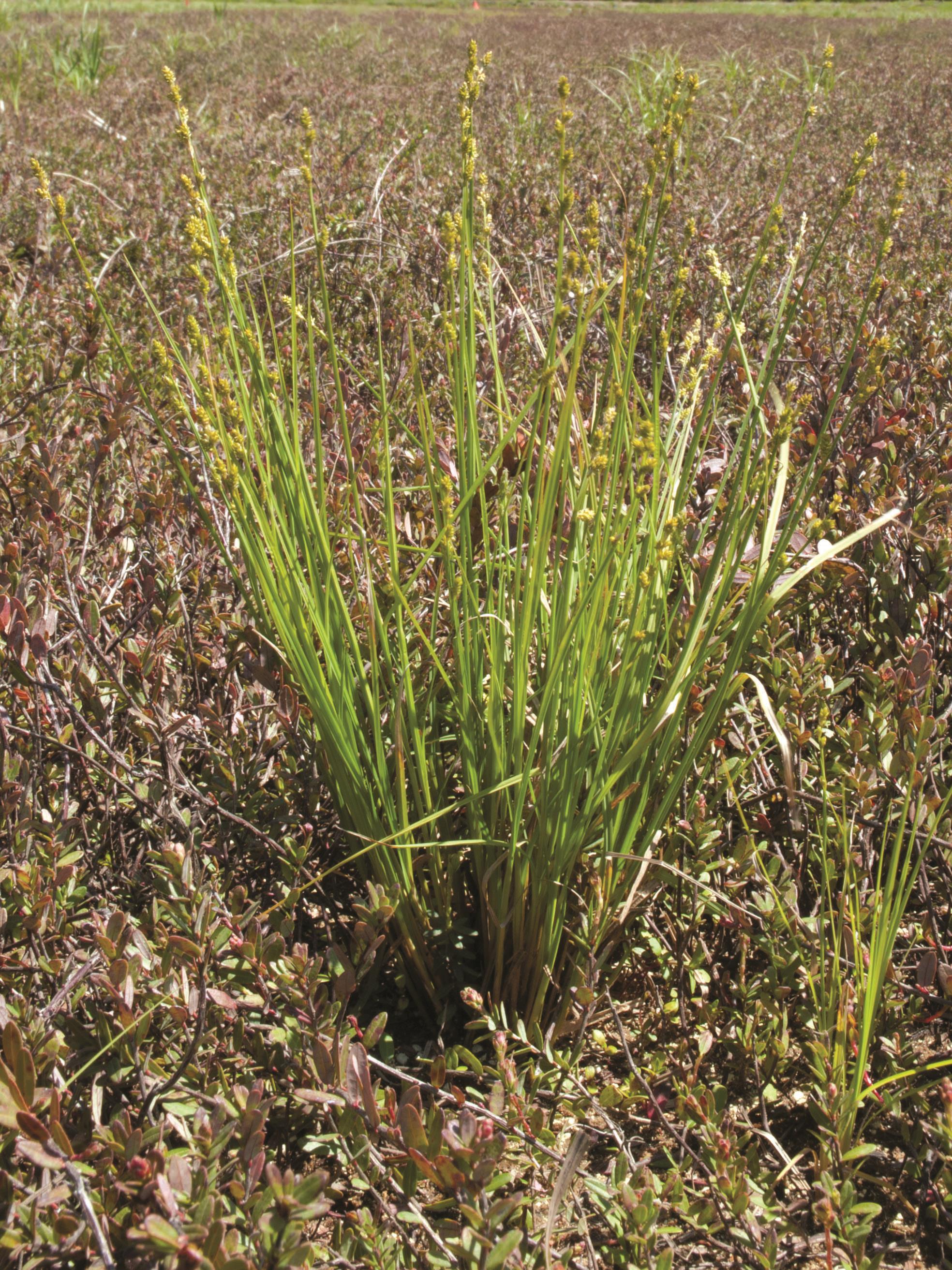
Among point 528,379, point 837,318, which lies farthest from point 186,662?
point 837,318

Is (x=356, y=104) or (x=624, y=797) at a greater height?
(x=356, y=104)

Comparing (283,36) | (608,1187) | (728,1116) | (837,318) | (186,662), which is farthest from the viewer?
(283,36)

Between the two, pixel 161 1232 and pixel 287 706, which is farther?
pixel 287 706

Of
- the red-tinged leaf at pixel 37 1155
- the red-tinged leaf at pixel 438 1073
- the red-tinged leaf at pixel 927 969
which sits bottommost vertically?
the red-tinged leaf at pixel 927 969

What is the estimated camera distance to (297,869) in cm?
135

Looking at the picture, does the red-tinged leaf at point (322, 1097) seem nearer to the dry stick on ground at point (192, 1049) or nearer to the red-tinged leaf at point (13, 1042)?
the dry stick on ground at point (192, 1049)

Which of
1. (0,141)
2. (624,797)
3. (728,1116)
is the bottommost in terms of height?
(728,1116)

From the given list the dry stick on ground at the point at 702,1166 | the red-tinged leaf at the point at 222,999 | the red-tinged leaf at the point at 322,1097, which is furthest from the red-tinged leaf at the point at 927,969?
the red-tinged leaf at the point at 222,999

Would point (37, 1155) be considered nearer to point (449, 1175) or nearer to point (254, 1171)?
point (254, 1171)

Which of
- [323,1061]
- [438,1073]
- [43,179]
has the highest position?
[43,179]

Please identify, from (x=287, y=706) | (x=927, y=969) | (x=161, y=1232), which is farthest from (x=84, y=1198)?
(x=927, y=969)

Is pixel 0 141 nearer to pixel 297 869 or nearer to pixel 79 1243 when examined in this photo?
pixel 297 869

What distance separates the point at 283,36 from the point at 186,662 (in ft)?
41.1

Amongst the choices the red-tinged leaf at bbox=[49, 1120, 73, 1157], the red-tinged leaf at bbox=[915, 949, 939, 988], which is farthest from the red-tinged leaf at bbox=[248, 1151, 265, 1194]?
the red-tinged leaf at bbox=[915, 949, 939, 988]
